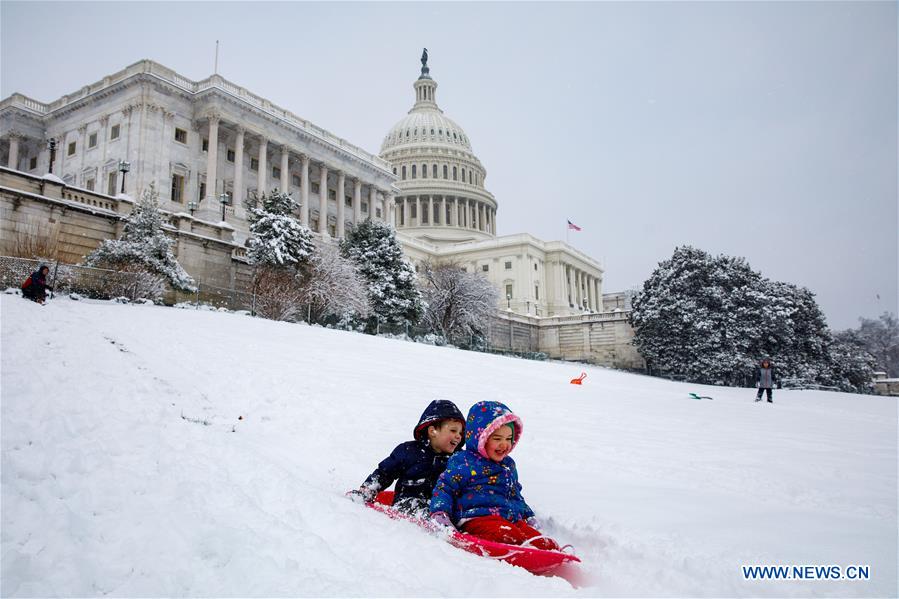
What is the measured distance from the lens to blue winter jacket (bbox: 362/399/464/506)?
4.62m

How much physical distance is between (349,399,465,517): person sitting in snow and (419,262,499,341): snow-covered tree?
30533mm

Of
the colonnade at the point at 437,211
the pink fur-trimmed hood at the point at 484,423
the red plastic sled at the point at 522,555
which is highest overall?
the colonnade at the point at 437,211

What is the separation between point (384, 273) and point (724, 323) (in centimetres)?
2078

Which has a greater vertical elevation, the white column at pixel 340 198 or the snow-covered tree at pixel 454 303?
the white column at pixel 340 198

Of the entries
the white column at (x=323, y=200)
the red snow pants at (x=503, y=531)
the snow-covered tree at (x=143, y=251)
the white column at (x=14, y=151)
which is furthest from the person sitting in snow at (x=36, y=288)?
the white column at (x=14, y=151)

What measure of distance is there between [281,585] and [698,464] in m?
5.61

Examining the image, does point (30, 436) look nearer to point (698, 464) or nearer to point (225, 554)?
point (225, 554)

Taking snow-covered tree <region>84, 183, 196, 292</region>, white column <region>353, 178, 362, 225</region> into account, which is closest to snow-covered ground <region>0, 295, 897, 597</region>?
snow-covered tree <region>84, 183, 196, 292</region>

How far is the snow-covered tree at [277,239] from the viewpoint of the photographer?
26.1m

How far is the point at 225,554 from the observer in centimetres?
329

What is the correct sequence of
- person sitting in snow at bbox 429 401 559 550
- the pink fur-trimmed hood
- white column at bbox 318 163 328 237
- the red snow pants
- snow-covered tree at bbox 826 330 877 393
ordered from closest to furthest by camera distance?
the red snow pants
person sitting in snow at bbox 429 401 559 550
the pink fur-trimmed hood
snow-covered tree at bbox 826 330 877 393
white column at bbox 318 163 328 237

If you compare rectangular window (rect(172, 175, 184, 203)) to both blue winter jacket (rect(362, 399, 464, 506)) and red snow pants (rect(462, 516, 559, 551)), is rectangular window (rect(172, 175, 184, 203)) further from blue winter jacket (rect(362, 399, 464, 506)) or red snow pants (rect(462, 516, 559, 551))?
red snow pants (rect(462, 516, 559, 551))

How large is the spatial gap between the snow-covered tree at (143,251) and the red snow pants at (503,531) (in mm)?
20312

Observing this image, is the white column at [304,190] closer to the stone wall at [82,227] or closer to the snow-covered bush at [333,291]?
the snow-covered bush at [333,291]
